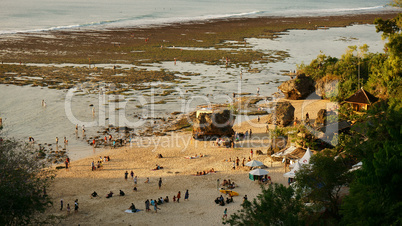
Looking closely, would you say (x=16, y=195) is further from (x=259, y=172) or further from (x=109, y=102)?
(x=109, y=102)

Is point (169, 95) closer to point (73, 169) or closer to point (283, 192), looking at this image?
point (73, 169)

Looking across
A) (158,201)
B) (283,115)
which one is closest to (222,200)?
(158,201)

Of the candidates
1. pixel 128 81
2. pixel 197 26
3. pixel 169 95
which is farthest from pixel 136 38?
pixel 169 95

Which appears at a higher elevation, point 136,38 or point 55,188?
point 136,38

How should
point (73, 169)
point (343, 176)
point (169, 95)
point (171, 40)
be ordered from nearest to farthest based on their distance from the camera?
1. point (343, 176)
2. point (73, 169)
3. point (169, 95)
4. point (171, 40)

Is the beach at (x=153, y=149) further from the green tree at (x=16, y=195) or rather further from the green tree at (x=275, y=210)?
the green tree at (x=275, y=210)

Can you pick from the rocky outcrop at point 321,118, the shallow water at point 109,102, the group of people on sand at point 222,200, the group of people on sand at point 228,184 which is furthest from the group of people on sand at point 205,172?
the shallow water at point 109,102

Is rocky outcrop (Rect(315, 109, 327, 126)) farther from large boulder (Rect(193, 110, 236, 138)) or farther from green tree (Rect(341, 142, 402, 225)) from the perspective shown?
green tree (Rect(341, 142, 402, 225))
